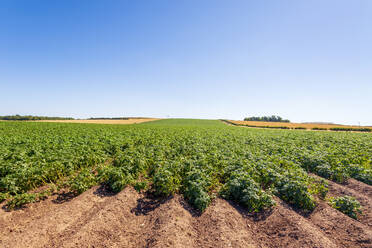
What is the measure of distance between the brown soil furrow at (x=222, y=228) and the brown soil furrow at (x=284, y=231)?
32cm

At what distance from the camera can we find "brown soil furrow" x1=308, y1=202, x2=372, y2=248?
4.18 m

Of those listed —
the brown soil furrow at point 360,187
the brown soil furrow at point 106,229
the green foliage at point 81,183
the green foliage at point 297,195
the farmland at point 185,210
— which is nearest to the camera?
the brown soil furrow at point 106,229

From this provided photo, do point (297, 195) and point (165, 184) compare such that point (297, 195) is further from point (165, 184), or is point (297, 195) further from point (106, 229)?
point (106, 229)

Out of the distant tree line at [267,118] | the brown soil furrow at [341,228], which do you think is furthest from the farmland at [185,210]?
the distant tree line at [267,118]

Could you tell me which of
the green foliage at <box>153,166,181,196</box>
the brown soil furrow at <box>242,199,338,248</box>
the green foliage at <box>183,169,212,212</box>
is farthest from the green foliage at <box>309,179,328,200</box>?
the green foliage at <box>153,166,181,196</box>

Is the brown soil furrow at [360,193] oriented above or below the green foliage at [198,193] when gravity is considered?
below

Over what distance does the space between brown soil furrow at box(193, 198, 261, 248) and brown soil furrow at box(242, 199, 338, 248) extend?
0.32 metres

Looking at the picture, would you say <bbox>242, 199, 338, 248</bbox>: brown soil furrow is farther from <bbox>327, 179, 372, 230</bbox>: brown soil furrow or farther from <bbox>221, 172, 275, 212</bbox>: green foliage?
<bbox>327, 179, 372, 230</bbox>: brown soil furrow

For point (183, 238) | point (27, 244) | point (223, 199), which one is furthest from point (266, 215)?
point (27, 244)

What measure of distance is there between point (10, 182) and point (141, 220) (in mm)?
5176

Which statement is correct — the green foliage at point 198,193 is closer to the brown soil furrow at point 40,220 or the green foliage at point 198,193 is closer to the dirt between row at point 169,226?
the dirt between row at point 169,226

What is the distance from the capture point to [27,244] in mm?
4047

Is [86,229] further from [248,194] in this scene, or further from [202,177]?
[248,194]

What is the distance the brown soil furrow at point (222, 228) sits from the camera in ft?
13.8
